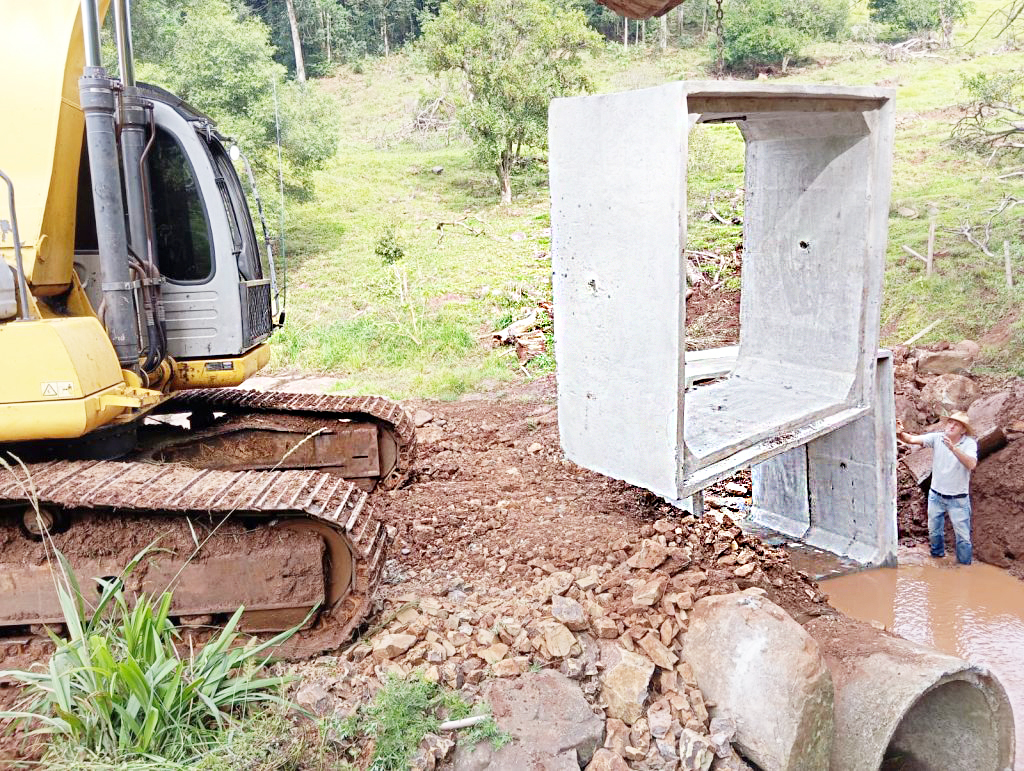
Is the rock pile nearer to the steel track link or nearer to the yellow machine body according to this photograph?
the yellow machine body

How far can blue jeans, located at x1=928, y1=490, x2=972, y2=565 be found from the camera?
5.92m

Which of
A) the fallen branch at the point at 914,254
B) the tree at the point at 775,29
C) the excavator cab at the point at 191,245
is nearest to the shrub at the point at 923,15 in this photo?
the tree at the point at 775,29

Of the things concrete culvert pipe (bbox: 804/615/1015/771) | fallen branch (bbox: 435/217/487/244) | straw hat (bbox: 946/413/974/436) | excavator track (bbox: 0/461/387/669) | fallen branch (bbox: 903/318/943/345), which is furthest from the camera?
fallen branch (bbox: 435/217/487/244)

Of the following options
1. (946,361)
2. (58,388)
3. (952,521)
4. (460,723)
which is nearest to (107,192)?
(58,388)

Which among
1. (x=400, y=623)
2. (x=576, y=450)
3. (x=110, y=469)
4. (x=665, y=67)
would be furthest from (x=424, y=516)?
(x=665, y=67)

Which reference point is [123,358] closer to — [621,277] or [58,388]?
[58,388]

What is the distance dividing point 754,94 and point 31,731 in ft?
12.9

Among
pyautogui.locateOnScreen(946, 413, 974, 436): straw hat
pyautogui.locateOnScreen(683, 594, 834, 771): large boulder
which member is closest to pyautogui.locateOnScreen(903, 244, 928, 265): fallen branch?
pyautogui.locateOnScreen(946, 413, 974, 436): straw hat

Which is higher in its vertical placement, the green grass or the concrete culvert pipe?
the green grass

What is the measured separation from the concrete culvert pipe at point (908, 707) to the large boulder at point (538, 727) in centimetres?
110

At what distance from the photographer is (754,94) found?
4.10m

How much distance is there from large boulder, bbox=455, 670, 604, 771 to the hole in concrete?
4.57 ft

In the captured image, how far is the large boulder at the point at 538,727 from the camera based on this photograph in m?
3.16

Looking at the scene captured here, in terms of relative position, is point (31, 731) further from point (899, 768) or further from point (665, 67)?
point (665, 67)
